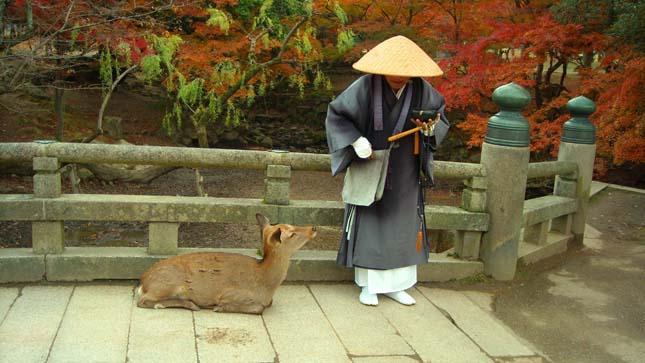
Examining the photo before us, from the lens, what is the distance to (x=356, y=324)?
13.0 feet

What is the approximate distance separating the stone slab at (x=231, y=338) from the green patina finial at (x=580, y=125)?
3.76 m

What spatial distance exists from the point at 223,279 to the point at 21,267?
4.69 feet

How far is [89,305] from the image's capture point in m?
3.92

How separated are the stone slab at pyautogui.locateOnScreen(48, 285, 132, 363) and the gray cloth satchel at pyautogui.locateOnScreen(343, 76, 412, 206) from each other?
5.51 feet

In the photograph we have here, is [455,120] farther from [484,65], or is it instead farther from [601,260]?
[601,260]

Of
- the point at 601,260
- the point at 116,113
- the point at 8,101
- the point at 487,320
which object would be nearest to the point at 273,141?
the point at 116,113

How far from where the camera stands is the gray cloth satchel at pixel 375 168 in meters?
4.12

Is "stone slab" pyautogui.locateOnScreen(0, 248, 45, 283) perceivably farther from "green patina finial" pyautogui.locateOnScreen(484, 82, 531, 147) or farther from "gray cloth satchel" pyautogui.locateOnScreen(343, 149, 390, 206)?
"green patina finial" pyautogui.locateOnScreen(484, 82, 531, 147)

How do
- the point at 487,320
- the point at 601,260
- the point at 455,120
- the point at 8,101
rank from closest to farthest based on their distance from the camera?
the point at 487,320, the point at 601,260, the point at 8,101, the point at 455,120

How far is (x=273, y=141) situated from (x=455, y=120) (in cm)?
468

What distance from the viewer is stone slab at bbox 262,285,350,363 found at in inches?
137

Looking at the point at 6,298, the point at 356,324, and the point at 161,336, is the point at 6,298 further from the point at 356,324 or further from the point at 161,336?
the point at 356,324

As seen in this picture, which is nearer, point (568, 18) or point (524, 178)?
point (524, 178)

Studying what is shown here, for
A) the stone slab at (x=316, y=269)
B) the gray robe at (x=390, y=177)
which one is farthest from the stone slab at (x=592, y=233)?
the stone slab at (x=316, y=269)
